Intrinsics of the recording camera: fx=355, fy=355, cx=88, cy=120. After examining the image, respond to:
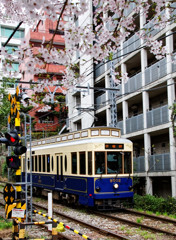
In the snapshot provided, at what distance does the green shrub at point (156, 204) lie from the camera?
13201mm

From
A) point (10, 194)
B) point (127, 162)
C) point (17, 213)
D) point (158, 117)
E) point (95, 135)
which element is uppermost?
point (158, 117)

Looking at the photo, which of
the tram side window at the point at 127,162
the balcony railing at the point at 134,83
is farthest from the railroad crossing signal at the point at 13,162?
the balcony railing at the point at 134,83

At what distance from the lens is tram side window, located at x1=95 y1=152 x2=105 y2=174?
1312cm

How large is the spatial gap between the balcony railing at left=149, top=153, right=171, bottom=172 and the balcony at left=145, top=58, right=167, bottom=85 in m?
4.43

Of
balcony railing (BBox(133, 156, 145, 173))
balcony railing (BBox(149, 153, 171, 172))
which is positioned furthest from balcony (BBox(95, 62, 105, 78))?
balcony railing (BBox(149, 153, 171, 172))

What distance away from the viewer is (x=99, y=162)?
43.3ft

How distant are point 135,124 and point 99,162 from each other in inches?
391

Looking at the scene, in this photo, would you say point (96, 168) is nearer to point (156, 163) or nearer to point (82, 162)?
point (82, 162)

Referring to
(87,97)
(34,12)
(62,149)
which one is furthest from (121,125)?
(34,12)

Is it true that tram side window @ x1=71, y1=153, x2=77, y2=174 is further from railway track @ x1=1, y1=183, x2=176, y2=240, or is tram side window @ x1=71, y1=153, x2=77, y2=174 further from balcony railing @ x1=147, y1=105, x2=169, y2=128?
balcony railing @ x1=147, y1=105, x2=169, y2=128

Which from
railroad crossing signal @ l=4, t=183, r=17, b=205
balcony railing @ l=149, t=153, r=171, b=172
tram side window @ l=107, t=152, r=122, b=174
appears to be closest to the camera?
railroad crossing signal @ l=4, t=183, r=17, b=205

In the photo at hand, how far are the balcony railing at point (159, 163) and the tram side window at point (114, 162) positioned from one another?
6.12 metres

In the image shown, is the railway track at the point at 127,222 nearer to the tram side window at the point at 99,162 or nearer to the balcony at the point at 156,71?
the tram side window at the point at 99,162

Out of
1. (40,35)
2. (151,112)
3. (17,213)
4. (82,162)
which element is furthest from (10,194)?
(40,35)
